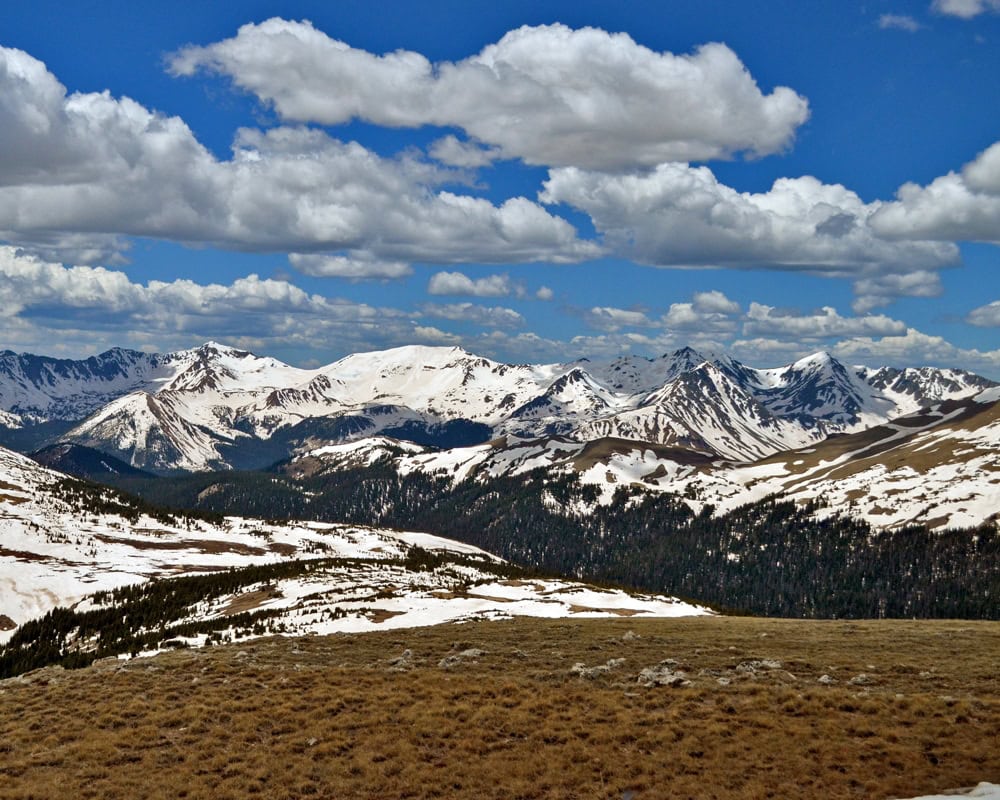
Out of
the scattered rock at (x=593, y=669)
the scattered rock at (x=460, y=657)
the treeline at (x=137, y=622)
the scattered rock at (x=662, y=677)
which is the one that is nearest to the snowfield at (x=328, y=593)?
the treeline at (x=137, y=622)

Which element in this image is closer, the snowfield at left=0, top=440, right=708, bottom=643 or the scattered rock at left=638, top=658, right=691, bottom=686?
the scattered rock at left=638, top=658, right=691, bottom=686

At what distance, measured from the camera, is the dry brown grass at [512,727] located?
2573 cm

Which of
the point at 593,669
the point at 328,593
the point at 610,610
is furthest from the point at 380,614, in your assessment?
the point at 593,669

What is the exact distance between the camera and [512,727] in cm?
3105

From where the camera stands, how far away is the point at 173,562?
190m

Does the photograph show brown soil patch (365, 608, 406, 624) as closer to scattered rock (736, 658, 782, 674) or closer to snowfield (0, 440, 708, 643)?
snowfield (0, 440, 708, 643)

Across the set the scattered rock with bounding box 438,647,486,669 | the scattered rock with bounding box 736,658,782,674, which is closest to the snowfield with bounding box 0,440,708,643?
the scattered rock with bounding box 438,647,486,669

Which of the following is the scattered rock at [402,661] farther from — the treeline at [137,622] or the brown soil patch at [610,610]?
the brown soil patch at [610,610]

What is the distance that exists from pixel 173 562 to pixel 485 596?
420 ft

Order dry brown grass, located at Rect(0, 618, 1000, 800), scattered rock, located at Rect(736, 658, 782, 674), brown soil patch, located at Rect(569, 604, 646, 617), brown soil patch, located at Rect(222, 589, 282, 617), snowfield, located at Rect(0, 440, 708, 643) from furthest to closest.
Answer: brown soil patch, located at Rect(222, 589, 282, 617), brown soil patch, located at Rect(569, 604, 646, 617), snowfield, located at Rect(0, 440, 708, 643), scattered rock, located at Rect(736, 658, 782, 674), dry brown grass, located at Rect(0, 618, 1000, 800)

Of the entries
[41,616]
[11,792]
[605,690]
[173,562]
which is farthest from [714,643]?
[173,562]

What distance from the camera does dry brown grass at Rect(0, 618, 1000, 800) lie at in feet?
84.4

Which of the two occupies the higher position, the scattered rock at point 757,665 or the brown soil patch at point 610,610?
the scattered rock at point 757,665

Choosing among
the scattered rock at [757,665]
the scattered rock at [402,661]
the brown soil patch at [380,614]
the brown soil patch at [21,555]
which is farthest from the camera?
the brown soil patch at [21,555]
